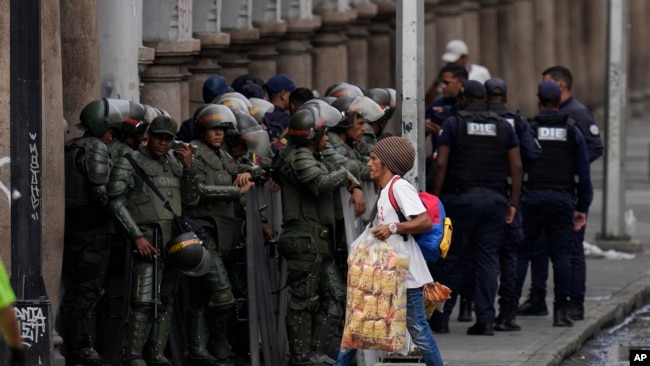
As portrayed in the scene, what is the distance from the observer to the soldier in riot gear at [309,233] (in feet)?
43.2

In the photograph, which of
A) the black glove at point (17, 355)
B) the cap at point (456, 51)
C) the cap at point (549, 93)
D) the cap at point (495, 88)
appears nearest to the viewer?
the black glove at point (17, 355)

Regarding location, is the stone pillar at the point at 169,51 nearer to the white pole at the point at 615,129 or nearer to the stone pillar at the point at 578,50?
the white pole at the point at 615,129

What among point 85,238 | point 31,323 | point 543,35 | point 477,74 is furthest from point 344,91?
point 543,35

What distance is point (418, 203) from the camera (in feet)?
37.3

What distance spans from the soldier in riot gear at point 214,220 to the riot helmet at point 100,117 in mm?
759

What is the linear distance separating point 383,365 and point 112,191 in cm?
198

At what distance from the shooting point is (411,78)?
1297 centimetres

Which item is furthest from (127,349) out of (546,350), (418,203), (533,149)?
(533,149)

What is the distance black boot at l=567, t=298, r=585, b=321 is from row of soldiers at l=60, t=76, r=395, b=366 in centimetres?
278

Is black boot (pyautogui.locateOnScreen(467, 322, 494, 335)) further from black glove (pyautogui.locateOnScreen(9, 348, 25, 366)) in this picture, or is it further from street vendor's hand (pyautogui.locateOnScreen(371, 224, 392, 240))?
black glove (pyautogui.locateOnScreen(9, 348, 25, 366))

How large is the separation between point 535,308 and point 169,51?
12.5 ft

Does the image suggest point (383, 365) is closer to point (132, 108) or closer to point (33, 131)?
point (132, 108)

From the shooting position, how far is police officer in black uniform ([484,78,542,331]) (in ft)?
50.8

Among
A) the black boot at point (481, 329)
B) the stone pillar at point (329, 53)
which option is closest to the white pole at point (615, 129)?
the stone pillar at point (329, 53)
